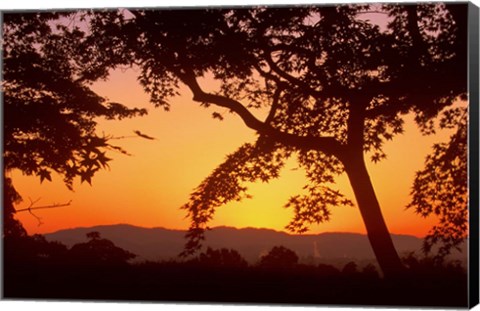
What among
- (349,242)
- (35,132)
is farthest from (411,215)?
(35,132)

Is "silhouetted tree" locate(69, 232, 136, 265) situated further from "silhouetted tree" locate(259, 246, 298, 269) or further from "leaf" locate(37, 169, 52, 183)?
"silhouetted tree" locate(259, 246, 298, 269)

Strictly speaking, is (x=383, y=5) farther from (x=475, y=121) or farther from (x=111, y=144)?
(x=111, y=144)

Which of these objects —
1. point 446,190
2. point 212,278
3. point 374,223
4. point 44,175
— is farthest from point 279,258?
point 44,175

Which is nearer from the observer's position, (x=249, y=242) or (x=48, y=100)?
(x=249, y=242)

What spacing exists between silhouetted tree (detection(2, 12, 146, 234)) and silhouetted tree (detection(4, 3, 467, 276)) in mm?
606

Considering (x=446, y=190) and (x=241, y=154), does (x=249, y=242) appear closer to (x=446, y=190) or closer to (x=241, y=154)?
(x=241, y=154)

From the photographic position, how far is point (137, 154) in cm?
1394

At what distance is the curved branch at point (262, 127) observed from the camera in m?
13.7

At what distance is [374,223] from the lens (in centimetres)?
1355

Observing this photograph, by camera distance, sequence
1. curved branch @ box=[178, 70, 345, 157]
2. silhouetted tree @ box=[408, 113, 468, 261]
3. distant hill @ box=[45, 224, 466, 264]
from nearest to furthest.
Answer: silhouetted tree @ box=[408, 113, 468, 261] → distant hill @ box=[45, 224, 466, 264] → curved branch @ box=[178, 70, 345, 157]

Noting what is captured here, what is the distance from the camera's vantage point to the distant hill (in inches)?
535

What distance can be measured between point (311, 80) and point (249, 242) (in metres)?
1.59

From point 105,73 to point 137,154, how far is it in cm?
86

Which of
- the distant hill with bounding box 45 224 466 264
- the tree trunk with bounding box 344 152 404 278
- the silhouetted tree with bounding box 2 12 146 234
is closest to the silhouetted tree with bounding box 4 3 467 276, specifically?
the tree trunk with bounding box 344 152 404 278
